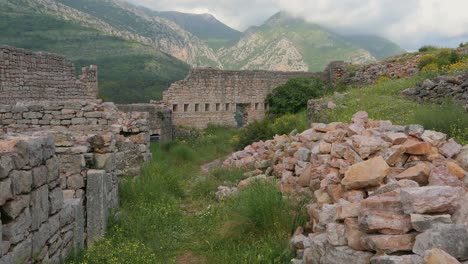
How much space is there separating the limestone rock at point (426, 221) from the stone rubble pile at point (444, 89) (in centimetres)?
765

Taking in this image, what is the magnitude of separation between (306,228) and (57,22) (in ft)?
190

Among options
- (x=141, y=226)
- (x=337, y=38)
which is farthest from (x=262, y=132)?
(x=337, y=38)

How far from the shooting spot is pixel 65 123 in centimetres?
884

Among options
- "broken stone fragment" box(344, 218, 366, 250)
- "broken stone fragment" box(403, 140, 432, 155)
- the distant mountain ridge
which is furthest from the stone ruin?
the distant mountain ridge

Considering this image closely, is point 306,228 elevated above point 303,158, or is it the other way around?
point 303,158

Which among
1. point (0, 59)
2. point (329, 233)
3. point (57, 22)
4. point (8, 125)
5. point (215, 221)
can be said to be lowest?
point (215, 221)

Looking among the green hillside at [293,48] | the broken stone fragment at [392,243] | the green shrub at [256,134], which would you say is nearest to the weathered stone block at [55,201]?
the broken stone fragment at [392,243]

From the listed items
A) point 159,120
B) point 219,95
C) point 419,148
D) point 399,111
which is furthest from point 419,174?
point 219,95

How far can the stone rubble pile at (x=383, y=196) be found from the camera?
135 inches

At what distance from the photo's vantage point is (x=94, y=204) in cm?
564

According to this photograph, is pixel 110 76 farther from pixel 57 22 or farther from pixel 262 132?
pixel 262 132

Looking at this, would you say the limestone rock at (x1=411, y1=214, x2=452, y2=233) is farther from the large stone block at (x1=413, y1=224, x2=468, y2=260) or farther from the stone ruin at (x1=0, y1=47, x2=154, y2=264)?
the stone ruin at (x1=0, y1=47, x2=154, y2=264)

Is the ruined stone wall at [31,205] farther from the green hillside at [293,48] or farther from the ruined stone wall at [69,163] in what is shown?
the green hillside at [293,48]

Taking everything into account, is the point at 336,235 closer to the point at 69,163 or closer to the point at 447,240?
the point at 447,240
